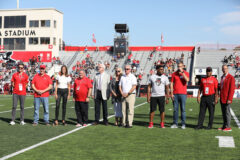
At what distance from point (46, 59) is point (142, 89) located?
19730mm

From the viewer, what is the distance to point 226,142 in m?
8.55

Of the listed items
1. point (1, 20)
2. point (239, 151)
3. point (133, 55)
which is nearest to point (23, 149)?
point (239, 151)

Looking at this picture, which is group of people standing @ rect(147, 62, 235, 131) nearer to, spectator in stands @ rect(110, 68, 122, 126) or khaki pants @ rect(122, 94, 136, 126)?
khaki pants @ rect(122, 94, 136, 126)

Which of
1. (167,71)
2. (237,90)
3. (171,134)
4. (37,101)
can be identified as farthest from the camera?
(167,71)

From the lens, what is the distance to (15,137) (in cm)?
904

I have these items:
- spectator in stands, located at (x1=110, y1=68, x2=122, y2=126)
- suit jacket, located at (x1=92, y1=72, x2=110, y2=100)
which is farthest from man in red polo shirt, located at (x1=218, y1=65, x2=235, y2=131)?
suit jacket, located at (x1=92, y1=72, x2=110, y2=100)

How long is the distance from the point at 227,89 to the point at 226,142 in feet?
7.81

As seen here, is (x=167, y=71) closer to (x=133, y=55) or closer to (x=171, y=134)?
(x=133, y=55)

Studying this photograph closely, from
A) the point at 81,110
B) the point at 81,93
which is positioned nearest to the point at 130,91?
the point at 81,93

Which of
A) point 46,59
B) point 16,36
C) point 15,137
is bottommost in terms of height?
point 15,137

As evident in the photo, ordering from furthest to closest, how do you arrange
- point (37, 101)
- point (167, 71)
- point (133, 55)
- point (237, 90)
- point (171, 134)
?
point (133, 55)
point (167, 71)
point (237, 90)
point (37, 101)
point (171, 134)

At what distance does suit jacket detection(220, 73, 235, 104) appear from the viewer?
412 inches

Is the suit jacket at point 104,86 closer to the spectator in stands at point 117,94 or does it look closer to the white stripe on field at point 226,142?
the spectator in stands at point 117,94

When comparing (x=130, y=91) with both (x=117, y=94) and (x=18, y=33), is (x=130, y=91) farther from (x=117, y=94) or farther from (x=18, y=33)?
(x=18, y=33)
